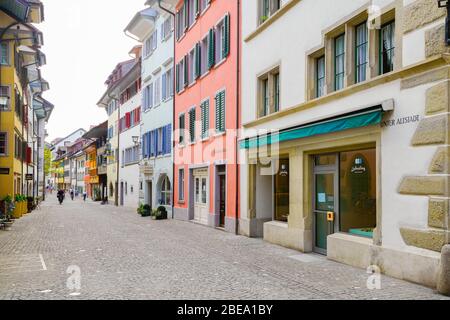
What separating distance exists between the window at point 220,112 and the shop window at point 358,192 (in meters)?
8.31

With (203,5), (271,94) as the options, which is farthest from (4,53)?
(271,94)

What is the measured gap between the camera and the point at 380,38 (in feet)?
33.5

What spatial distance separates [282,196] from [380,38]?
Answer: 5.91 metres

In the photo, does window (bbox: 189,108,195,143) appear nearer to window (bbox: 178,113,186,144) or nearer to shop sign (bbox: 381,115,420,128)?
window (bbox: 178,113,186,144)

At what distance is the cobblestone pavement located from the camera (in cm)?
786

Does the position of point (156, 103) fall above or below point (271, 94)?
above

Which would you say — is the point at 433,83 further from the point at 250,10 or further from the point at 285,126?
the point at 250,10

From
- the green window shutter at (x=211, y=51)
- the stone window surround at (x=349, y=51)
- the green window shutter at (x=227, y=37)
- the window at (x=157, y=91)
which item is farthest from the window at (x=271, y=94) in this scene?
the window at (x=157, y=91)

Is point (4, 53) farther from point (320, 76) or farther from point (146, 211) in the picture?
point (320, 76)

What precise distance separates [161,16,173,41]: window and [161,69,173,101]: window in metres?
2.15

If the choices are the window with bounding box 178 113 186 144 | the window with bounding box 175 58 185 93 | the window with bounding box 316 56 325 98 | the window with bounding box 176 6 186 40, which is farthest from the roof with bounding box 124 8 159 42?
the window with bounding box 316 56 325 98

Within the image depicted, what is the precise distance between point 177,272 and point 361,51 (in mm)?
6007

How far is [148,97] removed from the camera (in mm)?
33531
